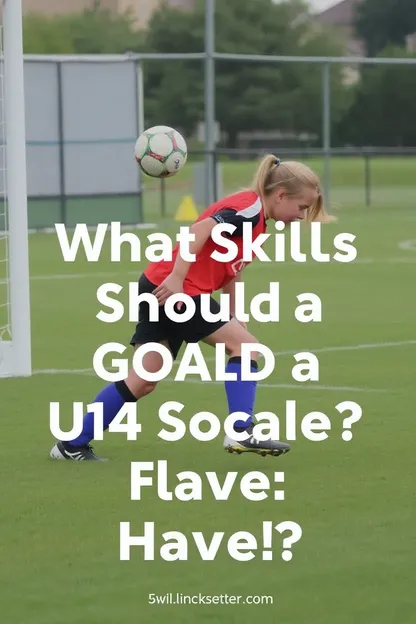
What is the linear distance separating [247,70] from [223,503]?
5353 centimetres

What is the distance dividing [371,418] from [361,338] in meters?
3.42

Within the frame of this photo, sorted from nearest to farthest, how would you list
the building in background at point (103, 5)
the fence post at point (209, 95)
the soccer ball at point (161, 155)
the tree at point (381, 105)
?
the soccer ball at point (161, 155) < the fence post at point (209, 95) < the tree at point (381, 105) < the building in background at point (103, 5)

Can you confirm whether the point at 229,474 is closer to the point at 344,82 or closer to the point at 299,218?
the point at 299,218

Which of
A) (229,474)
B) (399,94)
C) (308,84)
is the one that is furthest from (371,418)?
(308,84)

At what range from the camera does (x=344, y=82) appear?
177 feet

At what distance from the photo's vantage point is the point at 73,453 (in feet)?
25.0

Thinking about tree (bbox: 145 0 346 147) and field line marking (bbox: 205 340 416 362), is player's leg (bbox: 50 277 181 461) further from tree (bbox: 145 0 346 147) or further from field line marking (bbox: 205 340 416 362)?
tree (bbox: 145 0 346 147)

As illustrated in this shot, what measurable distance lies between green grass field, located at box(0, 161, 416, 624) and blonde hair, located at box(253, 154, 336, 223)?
4.09 ft

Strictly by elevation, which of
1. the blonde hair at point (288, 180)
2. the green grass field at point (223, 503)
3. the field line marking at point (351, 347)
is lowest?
the field line marking at point (351, 347)

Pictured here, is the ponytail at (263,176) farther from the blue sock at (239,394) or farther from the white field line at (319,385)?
the white field line at (319,385)

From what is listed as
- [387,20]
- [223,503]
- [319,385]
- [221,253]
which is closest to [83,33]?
[387,20]

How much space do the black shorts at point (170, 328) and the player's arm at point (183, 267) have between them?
0.74 feet

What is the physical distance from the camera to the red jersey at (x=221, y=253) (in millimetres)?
7098

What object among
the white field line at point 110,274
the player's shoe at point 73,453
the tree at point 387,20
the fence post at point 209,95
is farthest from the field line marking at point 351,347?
the tree at point 387,20
